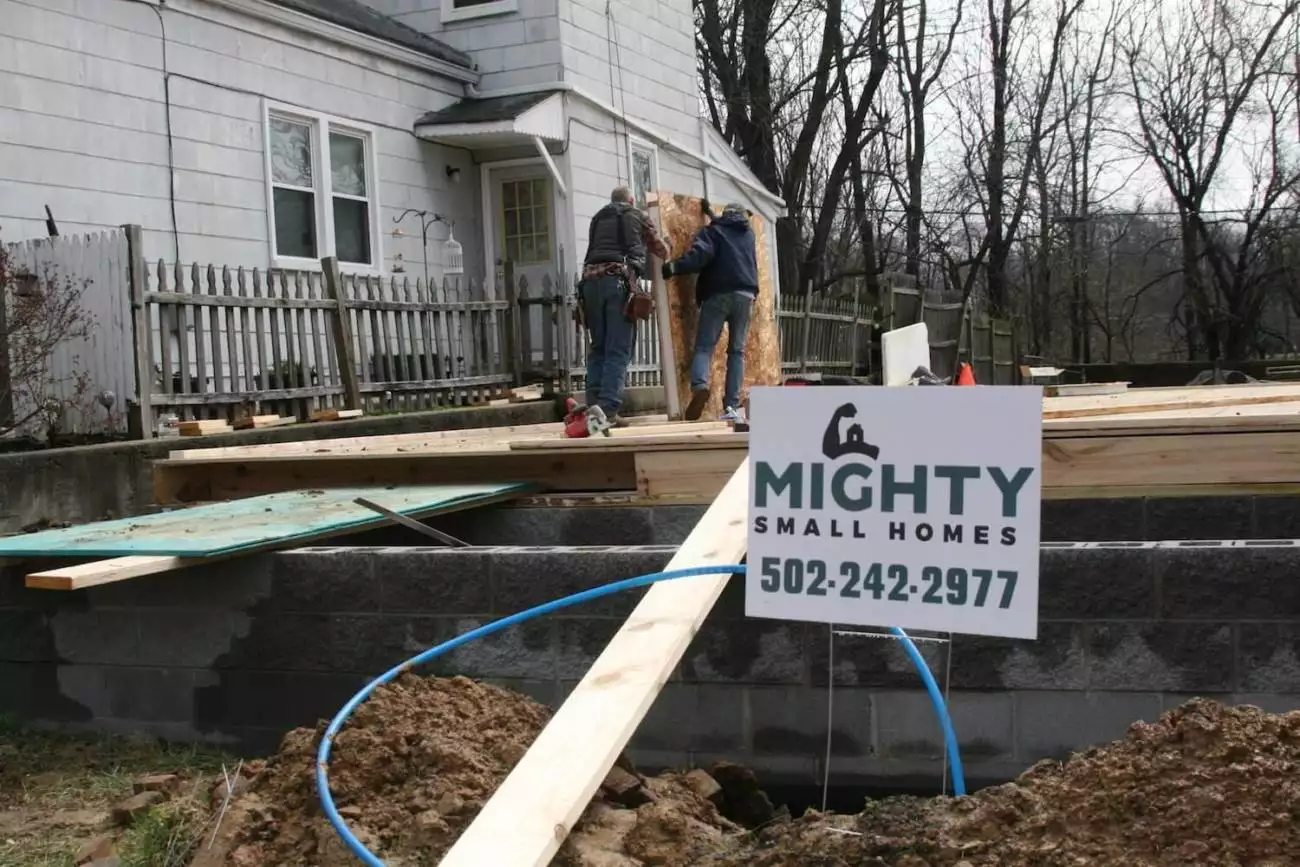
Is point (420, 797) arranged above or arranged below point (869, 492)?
below

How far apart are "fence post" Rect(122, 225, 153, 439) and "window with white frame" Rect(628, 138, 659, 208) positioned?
772 centimetres

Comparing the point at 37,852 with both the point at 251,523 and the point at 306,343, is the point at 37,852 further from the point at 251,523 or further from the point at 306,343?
the point at 306,343

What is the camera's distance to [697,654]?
3.74m

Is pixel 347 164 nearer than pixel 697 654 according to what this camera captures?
No

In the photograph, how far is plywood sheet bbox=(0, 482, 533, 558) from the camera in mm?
4211

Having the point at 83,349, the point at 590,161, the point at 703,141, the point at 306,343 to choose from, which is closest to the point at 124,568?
the point at 83,349

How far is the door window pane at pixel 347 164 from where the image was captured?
12602mm

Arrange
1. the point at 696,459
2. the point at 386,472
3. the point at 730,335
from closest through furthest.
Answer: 1. the point at 696,459
2. the point at 386,472
3. the point at 730,335

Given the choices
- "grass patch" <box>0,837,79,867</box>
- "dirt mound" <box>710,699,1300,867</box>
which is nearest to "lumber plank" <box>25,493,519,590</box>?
"grass patch" <box>0,837,79,867</box>

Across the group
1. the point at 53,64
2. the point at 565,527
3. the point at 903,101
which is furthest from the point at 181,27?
the point at 903,101

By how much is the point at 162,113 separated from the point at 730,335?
5597mm

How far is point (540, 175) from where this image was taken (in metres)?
14.3

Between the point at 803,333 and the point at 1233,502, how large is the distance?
40.4ft

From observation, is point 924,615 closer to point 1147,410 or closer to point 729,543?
point 729,543
